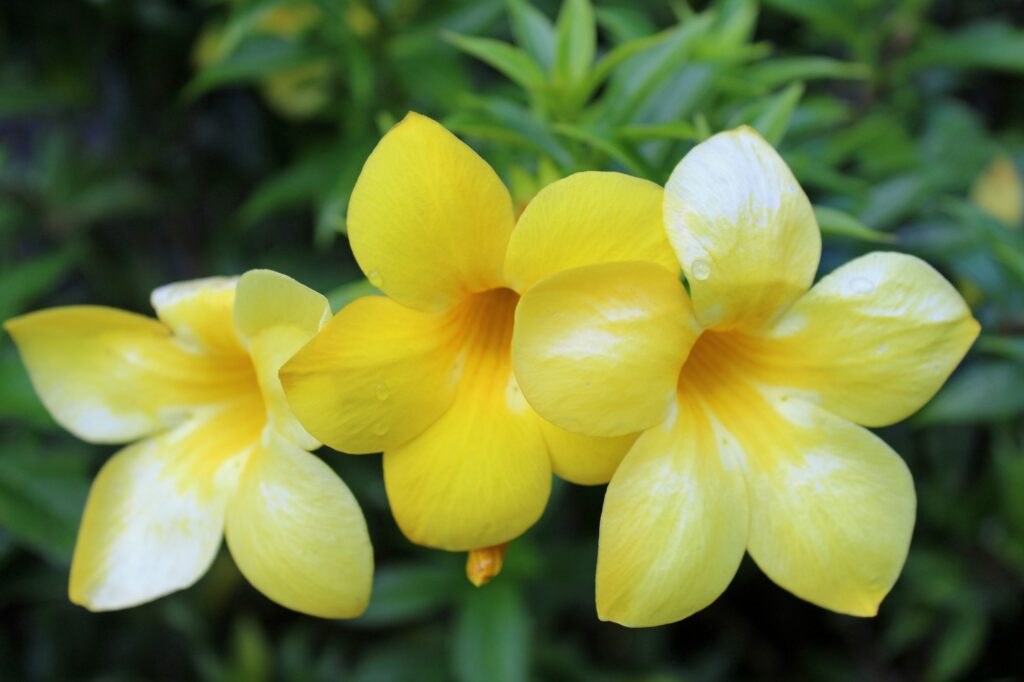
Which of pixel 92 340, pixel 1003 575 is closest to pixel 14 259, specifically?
pixel 92 340

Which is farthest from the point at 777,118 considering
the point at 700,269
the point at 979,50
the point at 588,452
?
the point at 979,50

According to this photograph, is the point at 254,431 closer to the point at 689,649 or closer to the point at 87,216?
the point at 87,216

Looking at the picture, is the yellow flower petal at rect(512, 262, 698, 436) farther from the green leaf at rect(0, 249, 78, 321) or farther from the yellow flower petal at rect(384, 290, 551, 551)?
the green leaf at rect(0, 249, 78, 321)

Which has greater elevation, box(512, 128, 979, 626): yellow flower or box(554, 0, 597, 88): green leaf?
box(554, 0, 597, 88): green leaf

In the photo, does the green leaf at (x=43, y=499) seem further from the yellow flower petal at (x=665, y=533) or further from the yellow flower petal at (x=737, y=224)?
the yellow flower petal at (x=737, y=224)

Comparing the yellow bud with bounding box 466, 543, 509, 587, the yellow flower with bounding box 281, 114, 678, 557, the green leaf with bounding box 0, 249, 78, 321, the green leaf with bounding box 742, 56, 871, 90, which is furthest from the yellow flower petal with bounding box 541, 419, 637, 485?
the green leaf with bounding box 0, 249, 78, 321

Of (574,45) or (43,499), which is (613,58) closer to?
(574,45)
